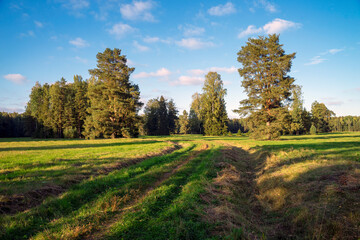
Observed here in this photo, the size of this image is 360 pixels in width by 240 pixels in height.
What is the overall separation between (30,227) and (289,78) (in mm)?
40436

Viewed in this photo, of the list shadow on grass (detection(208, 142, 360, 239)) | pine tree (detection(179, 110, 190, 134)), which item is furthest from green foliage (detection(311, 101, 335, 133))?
shadow on grass (detection(208, 142, 360, 239))

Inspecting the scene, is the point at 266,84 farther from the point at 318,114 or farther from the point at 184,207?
the point at 318,114

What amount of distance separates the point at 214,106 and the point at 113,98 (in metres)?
37.2

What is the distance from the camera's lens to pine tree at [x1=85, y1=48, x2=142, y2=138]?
41125 millimetres

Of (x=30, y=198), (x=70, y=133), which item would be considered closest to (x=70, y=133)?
(x=70, y=133)

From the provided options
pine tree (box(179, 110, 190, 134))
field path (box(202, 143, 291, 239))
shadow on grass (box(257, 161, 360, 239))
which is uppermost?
pine tree (box(179, 110, 190, 134))

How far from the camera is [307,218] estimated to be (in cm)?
503

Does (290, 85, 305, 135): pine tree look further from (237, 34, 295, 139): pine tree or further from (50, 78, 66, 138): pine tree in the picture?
(50, 78, 66, 138): pine tree

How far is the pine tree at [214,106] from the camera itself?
63156mm

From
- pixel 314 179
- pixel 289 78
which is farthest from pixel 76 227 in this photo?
pixel 289 78

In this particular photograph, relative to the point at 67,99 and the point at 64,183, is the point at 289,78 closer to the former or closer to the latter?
the point at 64,183

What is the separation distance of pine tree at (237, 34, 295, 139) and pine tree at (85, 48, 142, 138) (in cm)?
2638

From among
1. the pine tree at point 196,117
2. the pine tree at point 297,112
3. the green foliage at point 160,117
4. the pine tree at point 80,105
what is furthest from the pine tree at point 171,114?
the pine tree at point 297,112

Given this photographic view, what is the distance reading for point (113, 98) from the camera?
42.6 m
